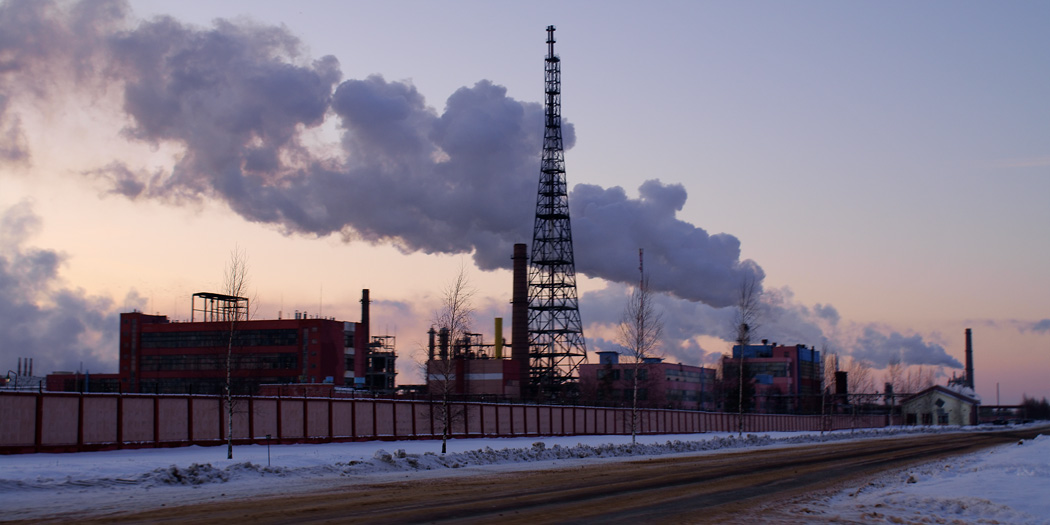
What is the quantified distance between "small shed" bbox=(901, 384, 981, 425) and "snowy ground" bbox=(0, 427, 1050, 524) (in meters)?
124

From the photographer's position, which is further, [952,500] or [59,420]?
[59,420]

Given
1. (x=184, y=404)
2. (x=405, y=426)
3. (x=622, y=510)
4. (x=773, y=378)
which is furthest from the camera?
(x=773, y=378)

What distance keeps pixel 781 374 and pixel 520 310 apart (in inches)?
2681

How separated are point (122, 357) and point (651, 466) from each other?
113341 millimetres

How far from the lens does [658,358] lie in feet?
472

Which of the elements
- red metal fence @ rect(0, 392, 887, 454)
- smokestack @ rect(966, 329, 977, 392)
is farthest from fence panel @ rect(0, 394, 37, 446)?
smokestack @ rect(966, 329, 977, 392)

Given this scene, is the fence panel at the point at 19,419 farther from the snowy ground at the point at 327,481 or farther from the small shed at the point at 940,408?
the small shed at the point at 940,408

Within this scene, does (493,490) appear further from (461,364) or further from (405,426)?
(461,364)

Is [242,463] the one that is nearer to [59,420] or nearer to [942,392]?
[59,420]

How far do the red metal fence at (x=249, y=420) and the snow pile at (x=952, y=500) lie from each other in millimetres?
28655

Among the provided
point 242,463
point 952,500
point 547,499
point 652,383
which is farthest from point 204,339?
point 952,500

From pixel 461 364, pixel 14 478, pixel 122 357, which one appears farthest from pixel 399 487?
pixel 122 357

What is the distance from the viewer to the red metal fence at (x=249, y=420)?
34.2m

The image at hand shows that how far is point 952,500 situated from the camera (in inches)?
817
